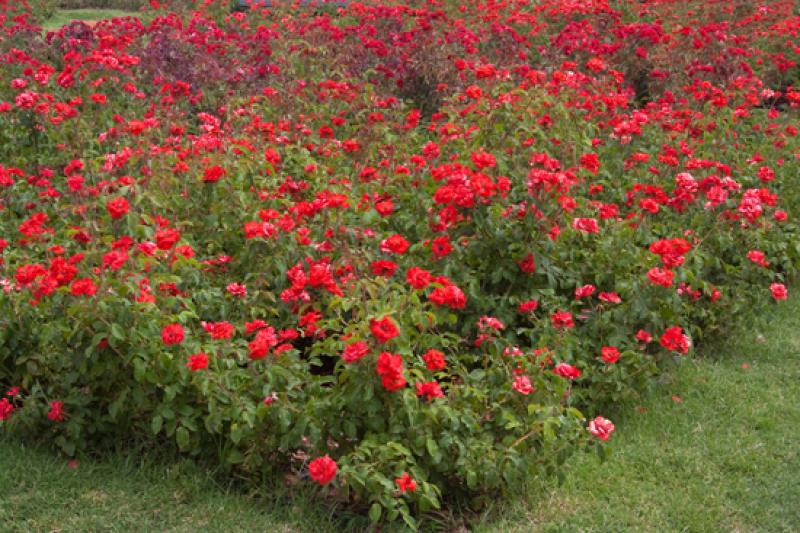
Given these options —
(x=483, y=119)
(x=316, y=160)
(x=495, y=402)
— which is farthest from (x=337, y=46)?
(x=495, y=402)

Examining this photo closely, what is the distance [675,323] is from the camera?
4.24 m

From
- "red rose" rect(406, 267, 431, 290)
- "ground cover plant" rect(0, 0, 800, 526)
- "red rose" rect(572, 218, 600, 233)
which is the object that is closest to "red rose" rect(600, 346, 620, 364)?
"ground cover plant" rect(0, 0, 800, 526)

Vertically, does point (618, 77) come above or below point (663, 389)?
above

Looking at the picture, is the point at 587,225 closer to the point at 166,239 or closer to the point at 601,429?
the point at 601,429

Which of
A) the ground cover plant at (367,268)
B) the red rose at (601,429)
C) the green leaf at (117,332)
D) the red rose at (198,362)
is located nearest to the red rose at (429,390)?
the ground cover plant at (367,268)

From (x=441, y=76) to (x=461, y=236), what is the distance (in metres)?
3.44

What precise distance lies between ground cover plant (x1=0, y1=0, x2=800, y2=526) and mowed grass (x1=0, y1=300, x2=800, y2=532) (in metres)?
0.13

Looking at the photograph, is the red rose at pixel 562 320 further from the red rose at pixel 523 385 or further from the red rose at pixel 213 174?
the red rose at pixel 213 174

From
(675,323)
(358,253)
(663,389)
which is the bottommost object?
(663,389)

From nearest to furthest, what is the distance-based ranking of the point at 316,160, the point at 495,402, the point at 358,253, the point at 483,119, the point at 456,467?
the point at 456,467
the point at 495,402
the point at 358,253
the point at 483,119
the point at 316,160

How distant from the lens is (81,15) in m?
16.7

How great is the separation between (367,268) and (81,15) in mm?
14514

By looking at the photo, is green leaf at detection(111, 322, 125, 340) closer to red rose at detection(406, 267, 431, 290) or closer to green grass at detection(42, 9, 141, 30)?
red rose at detection(406, 267, 431, 290)

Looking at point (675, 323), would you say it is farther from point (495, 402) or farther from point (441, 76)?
point (441, 76)
